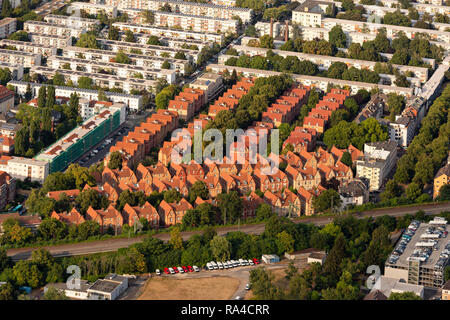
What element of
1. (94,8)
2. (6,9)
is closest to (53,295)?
(6,9)

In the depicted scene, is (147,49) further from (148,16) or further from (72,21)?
(72,21)

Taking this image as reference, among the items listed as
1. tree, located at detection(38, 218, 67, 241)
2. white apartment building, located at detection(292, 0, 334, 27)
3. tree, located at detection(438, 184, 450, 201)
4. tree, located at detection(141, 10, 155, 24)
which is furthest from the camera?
white apartment building, located at detection(292, 0, 334, 27)

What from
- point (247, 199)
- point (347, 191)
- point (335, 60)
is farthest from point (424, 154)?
point (335, 60)

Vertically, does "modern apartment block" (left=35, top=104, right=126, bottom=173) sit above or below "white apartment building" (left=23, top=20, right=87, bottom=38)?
below

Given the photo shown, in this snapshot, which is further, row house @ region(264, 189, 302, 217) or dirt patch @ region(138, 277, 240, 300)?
row house @ region(264, 189, 302, 217)

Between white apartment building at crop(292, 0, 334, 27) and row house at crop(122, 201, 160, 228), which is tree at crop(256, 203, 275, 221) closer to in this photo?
row house at crop(122, 201, 160, 228)

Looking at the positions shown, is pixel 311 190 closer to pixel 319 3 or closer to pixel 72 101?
pixel 72 101

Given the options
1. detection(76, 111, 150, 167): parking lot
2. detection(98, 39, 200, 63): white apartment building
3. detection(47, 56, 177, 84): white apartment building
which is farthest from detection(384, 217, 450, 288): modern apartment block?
detection(98, 39, 200, 63): white apartment building
